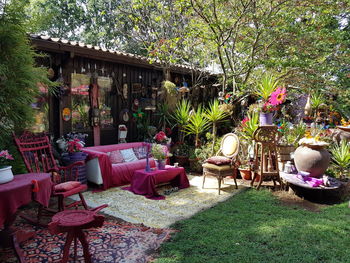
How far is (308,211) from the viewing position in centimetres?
434

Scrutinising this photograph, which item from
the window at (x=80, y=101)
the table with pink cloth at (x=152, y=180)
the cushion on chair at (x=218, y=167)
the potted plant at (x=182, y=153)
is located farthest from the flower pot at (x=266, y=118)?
the window at (x=80, y=101)

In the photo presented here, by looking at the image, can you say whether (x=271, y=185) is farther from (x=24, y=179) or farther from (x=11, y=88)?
(x=11, y=88)

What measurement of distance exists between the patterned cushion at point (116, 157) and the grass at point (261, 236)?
2.50 m

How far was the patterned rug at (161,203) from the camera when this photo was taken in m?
4.12

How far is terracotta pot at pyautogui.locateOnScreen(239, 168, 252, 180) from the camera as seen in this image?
6.21 metres

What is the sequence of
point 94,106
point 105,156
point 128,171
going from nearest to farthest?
point 105,156 < point 128,171 < point 94,106

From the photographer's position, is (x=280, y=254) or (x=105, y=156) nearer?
(x=280, y=254)

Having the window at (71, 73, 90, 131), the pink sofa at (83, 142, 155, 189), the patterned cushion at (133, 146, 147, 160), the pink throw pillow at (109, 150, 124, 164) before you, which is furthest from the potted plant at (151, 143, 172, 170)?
the window at (71, 73, 90, 131)

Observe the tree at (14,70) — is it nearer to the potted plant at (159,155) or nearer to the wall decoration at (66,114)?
the wall decoration at (66,114)

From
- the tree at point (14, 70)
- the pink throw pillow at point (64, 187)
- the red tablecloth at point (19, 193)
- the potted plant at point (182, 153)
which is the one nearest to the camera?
the red tablecloth at point (19, 193)

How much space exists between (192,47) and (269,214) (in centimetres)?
560

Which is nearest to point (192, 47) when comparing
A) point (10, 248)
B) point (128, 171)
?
point (128, 171)

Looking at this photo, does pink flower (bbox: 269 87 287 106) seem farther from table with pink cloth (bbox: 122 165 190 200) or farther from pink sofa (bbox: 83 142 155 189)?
pink sofa (bbox: 83 142 155 189)

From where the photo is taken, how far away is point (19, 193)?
2.83 metres
